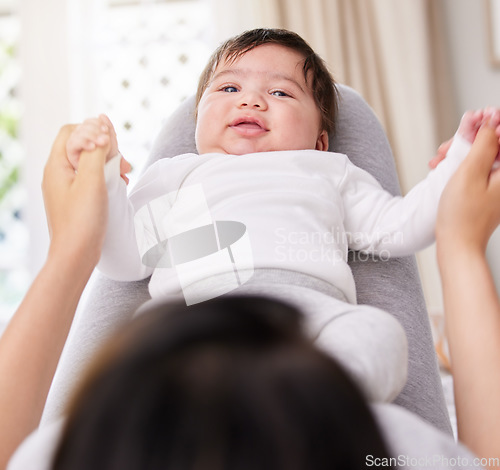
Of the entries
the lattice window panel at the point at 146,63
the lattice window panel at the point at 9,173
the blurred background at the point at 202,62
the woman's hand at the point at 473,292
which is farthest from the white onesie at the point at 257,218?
the lattice window panel at the point at 9,173

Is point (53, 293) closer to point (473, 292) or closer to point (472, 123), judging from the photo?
point (473, 292)

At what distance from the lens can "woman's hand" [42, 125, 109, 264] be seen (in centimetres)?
93

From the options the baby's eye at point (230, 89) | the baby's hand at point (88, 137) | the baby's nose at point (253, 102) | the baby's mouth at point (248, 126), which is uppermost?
the baby's hand at point (88, 137)

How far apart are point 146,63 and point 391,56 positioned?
1301mm

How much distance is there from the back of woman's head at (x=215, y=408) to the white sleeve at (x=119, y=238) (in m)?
0.71

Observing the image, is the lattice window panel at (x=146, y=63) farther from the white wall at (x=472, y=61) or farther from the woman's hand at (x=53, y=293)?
A: the woman's hand at (x=53, y=293)

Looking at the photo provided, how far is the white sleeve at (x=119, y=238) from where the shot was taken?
109cm

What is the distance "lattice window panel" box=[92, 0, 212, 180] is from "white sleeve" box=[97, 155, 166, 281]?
2.05 m

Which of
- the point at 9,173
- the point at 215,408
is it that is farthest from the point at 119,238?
the point at 9,173

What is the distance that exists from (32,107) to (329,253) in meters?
2.44

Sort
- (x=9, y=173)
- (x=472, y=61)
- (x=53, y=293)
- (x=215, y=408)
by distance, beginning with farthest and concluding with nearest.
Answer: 1. (x=9, y=173)
2. (x=472, y=61)
3. (x=53, y=293)
4. (x=215, y=408)

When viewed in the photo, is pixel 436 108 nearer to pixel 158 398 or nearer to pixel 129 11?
pixel 129 11

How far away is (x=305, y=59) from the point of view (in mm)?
1452

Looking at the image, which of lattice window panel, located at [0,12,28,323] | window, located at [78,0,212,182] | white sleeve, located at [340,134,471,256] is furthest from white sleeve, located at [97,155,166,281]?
lattice window panel, located at [0,12,28,323]
